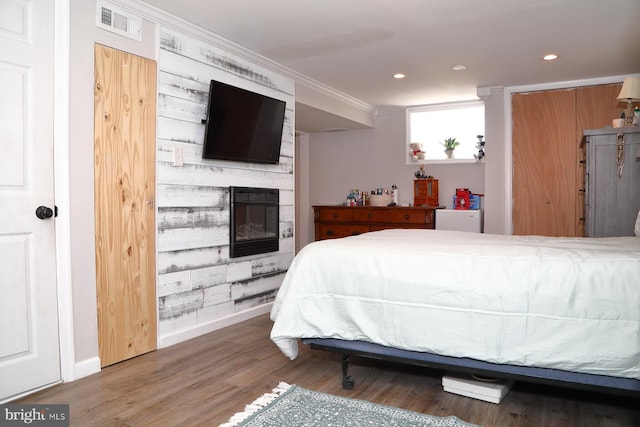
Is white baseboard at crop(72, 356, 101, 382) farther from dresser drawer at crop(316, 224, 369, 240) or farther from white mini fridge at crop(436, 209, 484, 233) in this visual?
white mini fridge at crop(436, 209, 484, 233)

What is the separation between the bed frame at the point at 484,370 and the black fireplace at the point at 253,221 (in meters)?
1.61

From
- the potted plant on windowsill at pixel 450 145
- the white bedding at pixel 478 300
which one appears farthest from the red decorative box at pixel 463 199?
the white bedding at pixel 478 300

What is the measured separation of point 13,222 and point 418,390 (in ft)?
7.72

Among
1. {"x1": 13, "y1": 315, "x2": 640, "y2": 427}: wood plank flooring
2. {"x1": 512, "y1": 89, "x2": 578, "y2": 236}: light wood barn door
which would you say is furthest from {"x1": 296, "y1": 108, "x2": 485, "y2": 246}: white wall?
{"x1": 13, "y1": 315, "x2": 640, "y2": 427}: wood plank flooring

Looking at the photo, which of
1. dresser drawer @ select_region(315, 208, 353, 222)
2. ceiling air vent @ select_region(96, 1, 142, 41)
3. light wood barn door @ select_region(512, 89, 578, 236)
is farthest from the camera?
dresser drawer @ select_region(315, 208, 353, 222)

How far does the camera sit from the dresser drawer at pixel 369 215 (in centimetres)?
614

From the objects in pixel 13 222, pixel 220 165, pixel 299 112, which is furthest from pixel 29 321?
pixel 299 112

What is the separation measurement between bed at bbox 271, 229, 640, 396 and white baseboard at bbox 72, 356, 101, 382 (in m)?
1.17

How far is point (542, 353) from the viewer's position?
1986 millimetres

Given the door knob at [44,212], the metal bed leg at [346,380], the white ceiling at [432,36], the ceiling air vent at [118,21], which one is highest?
the white ceiling at [432,36]

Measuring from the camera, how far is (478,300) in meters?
2.12

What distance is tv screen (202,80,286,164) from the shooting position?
11.7 feet

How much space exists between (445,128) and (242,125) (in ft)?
11.7

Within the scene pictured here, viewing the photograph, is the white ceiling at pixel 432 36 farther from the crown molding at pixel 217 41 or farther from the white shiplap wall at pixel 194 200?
the white shiplap wall at pixel 194 200
